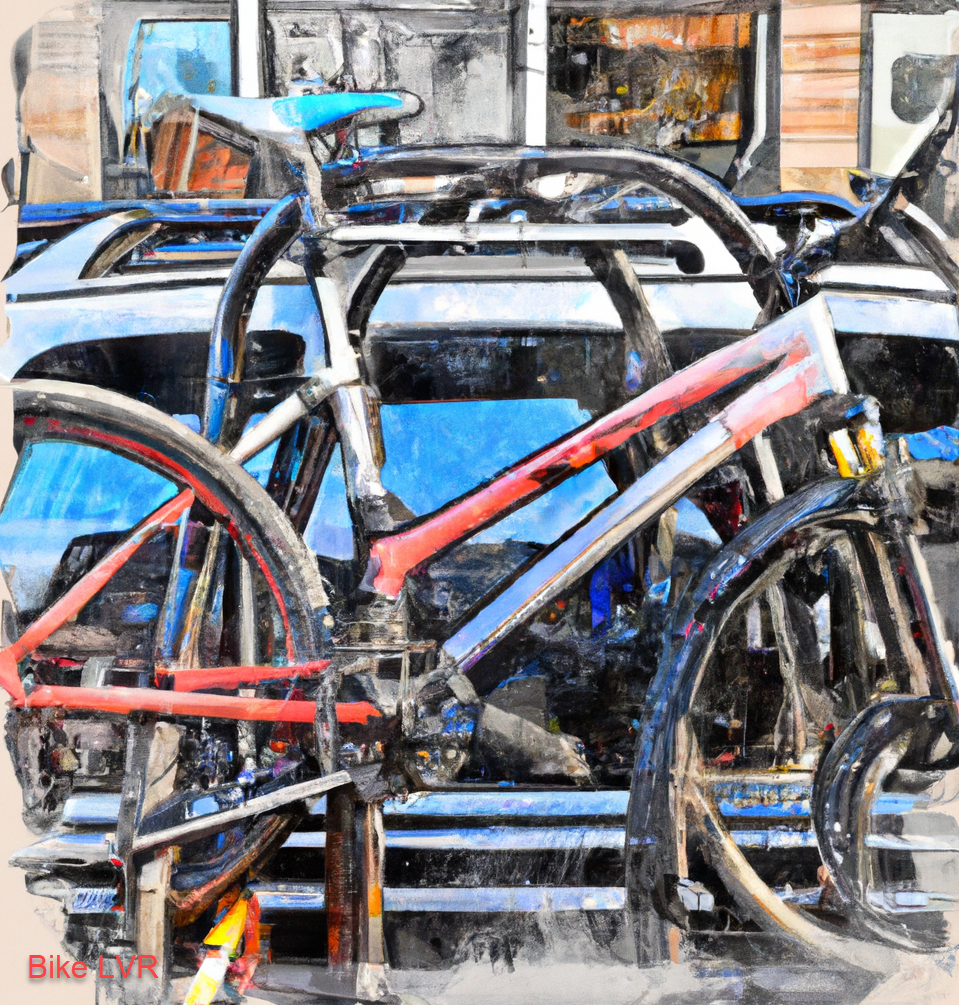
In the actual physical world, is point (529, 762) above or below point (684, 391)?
below

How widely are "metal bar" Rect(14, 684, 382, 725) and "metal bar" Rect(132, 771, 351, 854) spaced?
13 cm

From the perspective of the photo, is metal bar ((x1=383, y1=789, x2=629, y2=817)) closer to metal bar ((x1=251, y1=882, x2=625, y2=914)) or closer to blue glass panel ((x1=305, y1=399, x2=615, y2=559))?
metal bar ((x1=251, y1=882, x2=625, y2=914))

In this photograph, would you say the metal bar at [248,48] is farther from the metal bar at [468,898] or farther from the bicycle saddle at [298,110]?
the metal bar at [468,898]

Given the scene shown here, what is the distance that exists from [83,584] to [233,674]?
376 millimetres

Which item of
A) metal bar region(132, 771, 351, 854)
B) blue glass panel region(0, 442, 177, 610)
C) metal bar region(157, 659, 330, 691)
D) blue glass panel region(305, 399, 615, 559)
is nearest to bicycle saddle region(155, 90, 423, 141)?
blue glass panel region(305, 399, 615, 559)

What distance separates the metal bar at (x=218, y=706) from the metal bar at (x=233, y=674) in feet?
0.07

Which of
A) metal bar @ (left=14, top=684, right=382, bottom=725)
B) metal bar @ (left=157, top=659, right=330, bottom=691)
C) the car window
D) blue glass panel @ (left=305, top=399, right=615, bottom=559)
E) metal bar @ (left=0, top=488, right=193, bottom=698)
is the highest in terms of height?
the car window

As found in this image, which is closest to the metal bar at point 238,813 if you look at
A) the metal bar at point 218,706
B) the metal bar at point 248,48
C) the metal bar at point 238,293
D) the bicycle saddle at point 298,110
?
the metal bar at point 218,706

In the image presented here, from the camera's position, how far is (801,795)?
2.02m

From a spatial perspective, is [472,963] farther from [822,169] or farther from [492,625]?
[822,169]

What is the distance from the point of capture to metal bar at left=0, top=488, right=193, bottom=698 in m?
1.98

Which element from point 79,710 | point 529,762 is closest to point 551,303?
point 529,762

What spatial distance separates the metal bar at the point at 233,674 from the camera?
1.95 m

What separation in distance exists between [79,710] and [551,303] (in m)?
1.33
